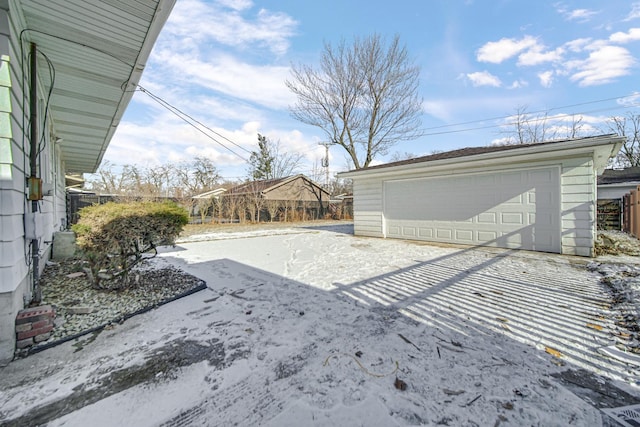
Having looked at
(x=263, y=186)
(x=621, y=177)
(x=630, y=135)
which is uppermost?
(x=630, y=135)

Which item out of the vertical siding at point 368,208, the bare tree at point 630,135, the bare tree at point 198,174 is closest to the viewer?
the vertical siding at point 368,208

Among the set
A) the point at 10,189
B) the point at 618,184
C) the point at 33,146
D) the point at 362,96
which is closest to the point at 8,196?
the point at 10,189

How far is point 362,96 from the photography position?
1612 cm

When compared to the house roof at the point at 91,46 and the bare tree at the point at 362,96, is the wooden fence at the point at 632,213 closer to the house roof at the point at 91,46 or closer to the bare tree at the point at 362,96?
the bare tree at the point at 362,96

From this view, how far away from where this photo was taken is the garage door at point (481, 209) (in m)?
5.92

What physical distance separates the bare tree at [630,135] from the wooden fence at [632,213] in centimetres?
1454

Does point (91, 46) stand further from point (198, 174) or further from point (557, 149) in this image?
point (198, 174)

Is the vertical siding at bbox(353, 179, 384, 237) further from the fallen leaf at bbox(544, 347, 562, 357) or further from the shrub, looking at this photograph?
the fallen leaf at bbox(544, 347, 562, 357)

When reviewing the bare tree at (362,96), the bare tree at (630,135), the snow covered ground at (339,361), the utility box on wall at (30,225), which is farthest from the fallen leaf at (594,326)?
the bare tree at (630,135)

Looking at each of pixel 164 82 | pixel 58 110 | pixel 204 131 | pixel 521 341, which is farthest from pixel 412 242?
pixel 204 131

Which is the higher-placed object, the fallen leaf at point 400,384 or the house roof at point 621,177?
the house roof at point 621,177

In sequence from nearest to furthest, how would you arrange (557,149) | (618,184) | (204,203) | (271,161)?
(557,149), (618,184), (204,203), (271,161)

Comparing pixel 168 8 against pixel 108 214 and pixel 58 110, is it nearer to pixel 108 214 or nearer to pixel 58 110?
pixel 108 214

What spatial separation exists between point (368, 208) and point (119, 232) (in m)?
7.41
